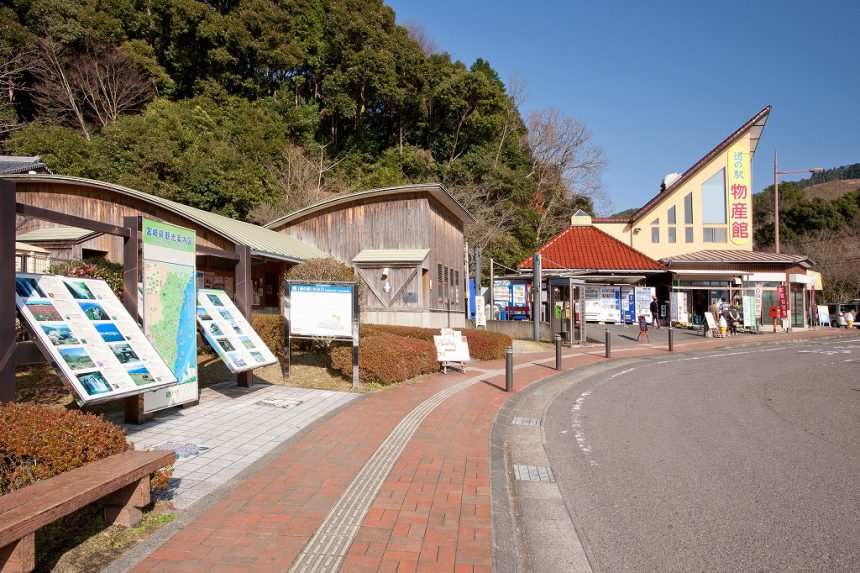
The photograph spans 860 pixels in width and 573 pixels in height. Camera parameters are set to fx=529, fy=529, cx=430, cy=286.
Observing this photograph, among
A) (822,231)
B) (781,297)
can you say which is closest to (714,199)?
(781,297)

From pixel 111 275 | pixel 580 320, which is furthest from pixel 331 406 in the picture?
pixel 580 320

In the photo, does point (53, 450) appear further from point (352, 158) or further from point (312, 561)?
point (352, 158)

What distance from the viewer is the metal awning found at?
19984 millimetres

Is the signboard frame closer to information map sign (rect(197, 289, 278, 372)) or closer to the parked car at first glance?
information map sign (rect(197, 289, 278, 372))

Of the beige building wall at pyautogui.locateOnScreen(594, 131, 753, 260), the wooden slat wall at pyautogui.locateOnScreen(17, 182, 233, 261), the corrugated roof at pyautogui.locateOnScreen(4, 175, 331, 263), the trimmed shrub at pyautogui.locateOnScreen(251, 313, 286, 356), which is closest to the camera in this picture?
the trimmed shrub at pyautogui.locateOnScreen(251, 313, 286, 356)

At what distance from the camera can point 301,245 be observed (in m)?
21.1

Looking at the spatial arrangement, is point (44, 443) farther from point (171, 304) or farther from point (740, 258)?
point (740, 258)

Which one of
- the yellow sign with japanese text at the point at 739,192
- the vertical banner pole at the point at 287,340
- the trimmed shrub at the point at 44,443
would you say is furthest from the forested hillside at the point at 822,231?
the trimmed shrub at the point at 44,443

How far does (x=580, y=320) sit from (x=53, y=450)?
1981cm

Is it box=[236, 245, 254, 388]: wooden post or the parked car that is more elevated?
box=[236, 245, 254, 388]: wooden post

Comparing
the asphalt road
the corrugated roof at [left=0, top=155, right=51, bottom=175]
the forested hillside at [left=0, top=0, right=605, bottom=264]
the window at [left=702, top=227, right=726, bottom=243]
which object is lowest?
the asphalt road

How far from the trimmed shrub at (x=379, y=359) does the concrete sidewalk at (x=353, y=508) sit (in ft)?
A: 8.54

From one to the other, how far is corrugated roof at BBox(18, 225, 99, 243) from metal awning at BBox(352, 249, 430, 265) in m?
8.88

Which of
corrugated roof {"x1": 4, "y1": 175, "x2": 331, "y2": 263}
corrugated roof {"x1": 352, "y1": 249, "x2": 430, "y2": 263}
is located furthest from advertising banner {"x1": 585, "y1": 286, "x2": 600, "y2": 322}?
corrugated roof {"x1": 4, "y1": 175, "x2": 331, "y2": 263}
